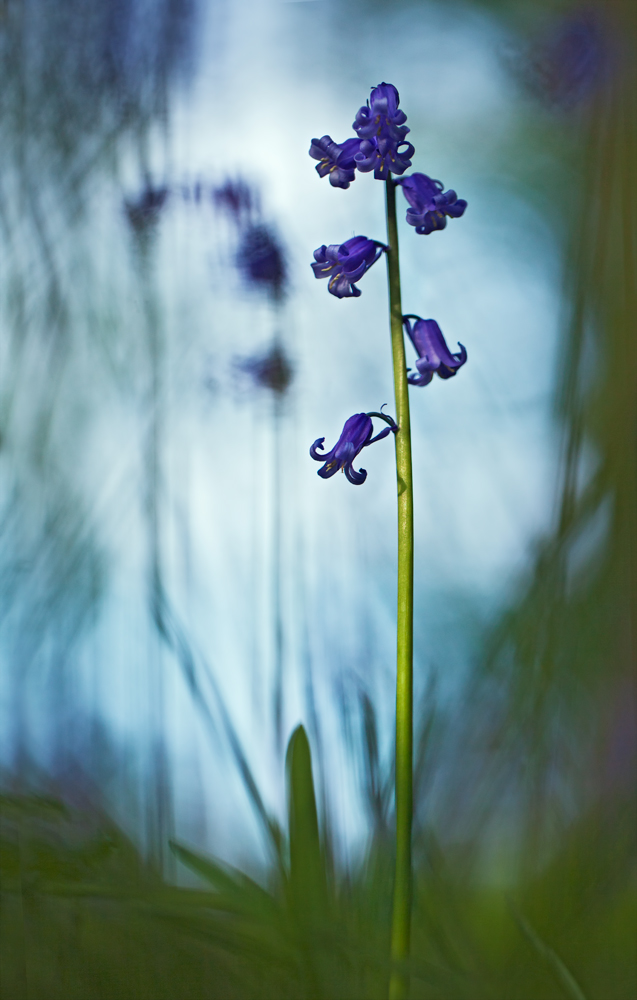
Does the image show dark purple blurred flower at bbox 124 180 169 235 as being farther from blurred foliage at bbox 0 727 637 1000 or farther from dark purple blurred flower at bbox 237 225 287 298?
blurred foliage at bbox 0 727 637 1000

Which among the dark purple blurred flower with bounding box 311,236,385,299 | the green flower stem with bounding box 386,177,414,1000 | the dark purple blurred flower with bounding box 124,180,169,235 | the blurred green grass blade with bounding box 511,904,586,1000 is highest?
the dark purple blurred flower with bounding box 124,180,169,235

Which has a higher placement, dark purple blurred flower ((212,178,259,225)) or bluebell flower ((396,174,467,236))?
dark purple blurred flower ((212,178,259,225))

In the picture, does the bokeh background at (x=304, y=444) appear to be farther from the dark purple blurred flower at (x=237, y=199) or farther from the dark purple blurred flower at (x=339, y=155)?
the dark purple blurred flower at (x=339, y=155)

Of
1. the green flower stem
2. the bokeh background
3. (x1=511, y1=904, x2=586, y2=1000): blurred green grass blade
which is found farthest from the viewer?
the bokeh background

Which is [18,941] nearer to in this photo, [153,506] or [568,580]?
[153,506]

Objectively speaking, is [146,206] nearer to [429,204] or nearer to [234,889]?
[429,204]

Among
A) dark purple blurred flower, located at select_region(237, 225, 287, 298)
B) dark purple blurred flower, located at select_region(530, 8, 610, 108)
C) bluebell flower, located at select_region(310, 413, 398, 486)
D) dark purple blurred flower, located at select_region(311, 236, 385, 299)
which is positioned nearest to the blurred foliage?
bluebell flower, located at select_region(310, 413, 398, 486)

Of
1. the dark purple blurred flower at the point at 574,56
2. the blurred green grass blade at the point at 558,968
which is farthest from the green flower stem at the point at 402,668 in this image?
the dark purple blurred flower at the point at 574,56
